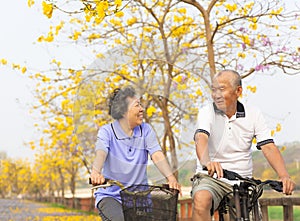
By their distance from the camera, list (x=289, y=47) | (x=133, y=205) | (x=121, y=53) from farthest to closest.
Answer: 1. (x=289, y=47)
2. (x=121, y=53)
3. (x=133, y=205)

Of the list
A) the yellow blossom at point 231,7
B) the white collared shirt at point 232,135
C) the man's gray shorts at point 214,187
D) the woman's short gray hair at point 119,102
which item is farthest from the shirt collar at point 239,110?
the yellow blossom at point 231,7

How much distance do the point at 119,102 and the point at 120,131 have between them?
20 centimetres

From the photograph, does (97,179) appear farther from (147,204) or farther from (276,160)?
(276,160)

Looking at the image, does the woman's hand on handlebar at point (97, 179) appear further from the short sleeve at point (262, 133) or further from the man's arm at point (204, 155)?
the short sleeve at point (262, 133)

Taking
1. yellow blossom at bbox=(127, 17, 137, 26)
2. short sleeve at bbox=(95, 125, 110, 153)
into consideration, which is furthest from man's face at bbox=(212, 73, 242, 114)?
yellow blossom at bbox=(127, 17, 137, 26)

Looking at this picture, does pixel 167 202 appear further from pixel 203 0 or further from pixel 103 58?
pixel 203 0

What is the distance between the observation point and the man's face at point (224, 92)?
160 inches

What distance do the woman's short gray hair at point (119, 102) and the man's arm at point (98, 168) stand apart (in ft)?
1.01

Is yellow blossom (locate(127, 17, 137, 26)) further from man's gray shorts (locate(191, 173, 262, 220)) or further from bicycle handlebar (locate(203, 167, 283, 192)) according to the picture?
bicycle handlebar (locate(203, 167, 283, 192))

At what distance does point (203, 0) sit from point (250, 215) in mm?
6533

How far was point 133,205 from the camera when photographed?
10.8 ft

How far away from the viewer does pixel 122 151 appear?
3877mm

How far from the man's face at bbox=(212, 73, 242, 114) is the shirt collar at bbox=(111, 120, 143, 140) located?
0.56 meters

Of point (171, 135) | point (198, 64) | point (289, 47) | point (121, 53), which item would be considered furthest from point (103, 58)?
point (289, 47)
